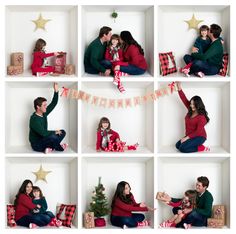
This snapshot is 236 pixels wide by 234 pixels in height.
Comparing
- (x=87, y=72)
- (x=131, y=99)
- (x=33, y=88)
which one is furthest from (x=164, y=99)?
(x=33, y=88)

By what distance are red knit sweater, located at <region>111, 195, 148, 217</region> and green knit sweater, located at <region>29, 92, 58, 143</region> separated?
1.77ft

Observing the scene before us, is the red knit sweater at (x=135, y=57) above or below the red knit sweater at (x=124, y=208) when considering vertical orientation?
above

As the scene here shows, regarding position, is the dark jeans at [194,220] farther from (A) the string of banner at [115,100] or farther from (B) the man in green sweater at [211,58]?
(B) the man in green sweater at [211,58]

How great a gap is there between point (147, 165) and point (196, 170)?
29cm

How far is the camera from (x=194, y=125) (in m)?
4.28

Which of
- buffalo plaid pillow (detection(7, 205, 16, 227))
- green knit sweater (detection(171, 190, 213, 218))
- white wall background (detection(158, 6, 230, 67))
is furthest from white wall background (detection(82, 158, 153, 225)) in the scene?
white wall background (detection(158, 6, 230, 67))

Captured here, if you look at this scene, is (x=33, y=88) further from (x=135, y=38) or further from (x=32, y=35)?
(x=135, y=38)

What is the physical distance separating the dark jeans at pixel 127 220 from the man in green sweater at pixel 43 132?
49 centimetres

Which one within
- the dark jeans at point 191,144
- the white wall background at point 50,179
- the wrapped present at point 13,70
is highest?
the wrapped present at point 13,70

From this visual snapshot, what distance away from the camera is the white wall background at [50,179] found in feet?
14.4

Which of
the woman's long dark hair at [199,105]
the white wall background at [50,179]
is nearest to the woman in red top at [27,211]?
the white wall background at [50,179]

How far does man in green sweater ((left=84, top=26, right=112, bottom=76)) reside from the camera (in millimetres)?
4250

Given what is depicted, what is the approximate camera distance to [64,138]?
441 centimetres
